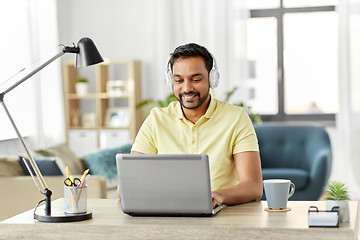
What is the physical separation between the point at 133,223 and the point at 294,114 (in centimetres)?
487

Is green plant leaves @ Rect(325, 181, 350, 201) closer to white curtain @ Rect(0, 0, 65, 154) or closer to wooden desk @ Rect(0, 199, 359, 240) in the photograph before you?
wooden desk @ Rect(0, 199, 359, 240)

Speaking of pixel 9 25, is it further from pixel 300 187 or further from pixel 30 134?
pixel 300 187

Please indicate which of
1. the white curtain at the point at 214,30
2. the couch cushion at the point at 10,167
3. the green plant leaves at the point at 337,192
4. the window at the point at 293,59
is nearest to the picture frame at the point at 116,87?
the white curtain at the point at 214,30

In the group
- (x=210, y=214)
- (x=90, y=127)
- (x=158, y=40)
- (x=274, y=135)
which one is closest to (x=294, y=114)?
(x=274, y=135)

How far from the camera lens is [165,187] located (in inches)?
59.2

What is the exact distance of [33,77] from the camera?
493 cm

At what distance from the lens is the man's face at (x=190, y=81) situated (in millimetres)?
1955

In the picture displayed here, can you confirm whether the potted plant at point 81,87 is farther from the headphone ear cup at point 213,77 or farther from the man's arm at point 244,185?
the man's arm at point 244,185

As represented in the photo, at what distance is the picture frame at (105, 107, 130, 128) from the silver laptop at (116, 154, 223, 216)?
14.7 ft

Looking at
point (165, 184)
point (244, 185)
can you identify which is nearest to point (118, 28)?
point (244, 185)

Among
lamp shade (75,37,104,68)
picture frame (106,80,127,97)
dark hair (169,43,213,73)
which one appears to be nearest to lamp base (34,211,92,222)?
lamp shade (75,37,104,68)

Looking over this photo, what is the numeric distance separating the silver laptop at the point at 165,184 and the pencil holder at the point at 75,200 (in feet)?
0.45

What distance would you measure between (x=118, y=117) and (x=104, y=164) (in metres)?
1.90

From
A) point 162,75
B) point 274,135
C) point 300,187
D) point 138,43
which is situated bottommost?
point 300,187
